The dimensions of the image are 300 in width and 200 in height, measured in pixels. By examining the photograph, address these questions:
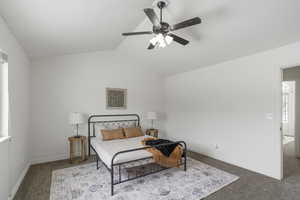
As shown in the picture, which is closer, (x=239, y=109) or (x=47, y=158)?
(x=239, y=109)

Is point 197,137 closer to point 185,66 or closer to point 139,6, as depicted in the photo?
point 185,66

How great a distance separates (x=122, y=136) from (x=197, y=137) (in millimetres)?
2227

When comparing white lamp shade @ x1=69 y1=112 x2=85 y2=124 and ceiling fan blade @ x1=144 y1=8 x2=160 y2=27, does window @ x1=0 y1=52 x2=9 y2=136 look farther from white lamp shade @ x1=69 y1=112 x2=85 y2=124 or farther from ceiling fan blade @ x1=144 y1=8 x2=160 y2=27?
ceiling fan blade @ x1=144 y1=8 x2=160 y2=27

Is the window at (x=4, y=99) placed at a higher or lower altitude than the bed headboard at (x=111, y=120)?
higher

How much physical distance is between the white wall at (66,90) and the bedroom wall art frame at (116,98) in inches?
5.2

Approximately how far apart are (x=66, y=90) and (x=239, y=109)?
442cm

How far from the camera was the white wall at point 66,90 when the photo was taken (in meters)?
3.88

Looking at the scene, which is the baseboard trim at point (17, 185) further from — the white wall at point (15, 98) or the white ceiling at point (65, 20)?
the white ceiling at point (65, 20)

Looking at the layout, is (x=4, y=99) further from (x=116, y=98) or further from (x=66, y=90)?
(x=116, y=98)

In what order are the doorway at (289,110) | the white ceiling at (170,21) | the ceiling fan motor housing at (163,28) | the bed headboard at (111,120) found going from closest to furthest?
1. the white ceiling at (170,21)
2. the ceiling fan motor housing at (163,28)
3. the bed headboard at (111,120)
4. the doorway at (289,110)

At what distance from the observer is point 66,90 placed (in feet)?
13.8

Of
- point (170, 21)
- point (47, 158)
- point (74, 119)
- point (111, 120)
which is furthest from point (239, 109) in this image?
point (47, 158)

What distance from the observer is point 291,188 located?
8.61 feet

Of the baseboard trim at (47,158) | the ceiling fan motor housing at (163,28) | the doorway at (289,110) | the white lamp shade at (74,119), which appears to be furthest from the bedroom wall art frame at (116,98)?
the doorway at (289,110)
